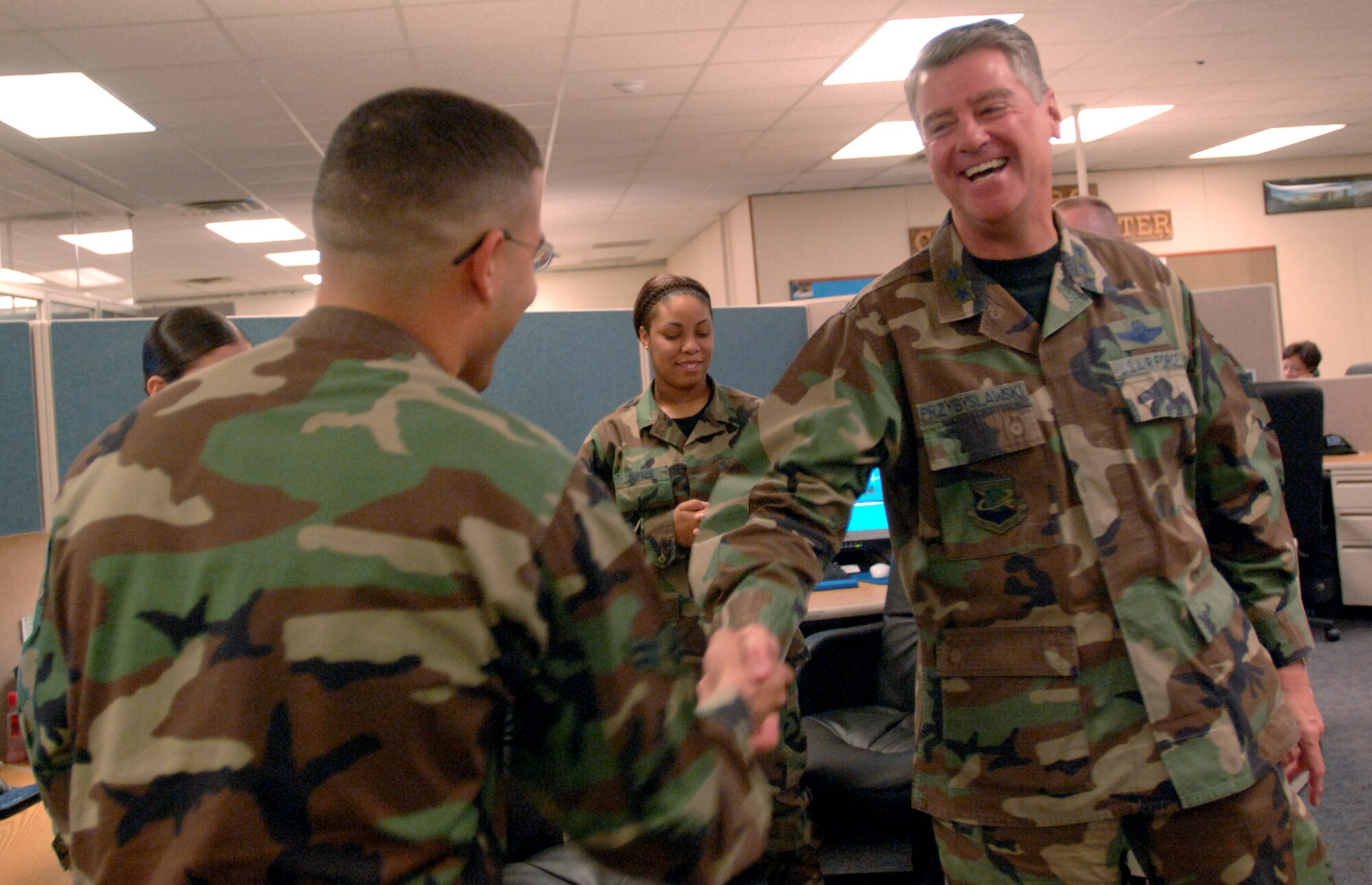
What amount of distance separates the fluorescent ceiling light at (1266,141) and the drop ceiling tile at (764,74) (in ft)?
14.6

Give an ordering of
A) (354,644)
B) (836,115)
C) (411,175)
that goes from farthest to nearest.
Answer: (836,115)
(411,175)
(354,644)

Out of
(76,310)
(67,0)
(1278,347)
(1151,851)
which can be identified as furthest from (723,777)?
(76,310)

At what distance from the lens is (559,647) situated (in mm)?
675

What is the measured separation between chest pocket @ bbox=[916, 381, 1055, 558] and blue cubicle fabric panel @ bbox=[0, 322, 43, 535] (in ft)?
7.73

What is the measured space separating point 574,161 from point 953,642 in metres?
6.69

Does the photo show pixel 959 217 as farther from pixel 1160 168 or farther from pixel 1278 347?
pixel 1160 168

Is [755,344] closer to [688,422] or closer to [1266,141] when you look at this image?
[688,422]

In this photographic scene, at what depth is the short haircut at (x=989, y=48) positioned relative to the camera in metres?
1.26

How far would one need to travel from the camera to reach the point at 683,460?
2451 millimetres

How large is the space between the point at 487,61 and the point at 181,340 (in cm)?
351

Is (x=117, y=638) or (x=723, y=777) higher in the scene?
(x=117, y=638)

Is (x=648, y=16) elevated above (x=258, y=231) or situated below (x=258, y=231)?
below

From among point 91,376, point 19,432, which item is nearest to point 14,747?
point 19,432

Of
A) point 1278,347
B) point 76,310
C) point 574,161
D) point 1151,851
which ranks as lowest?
point 1151,851
